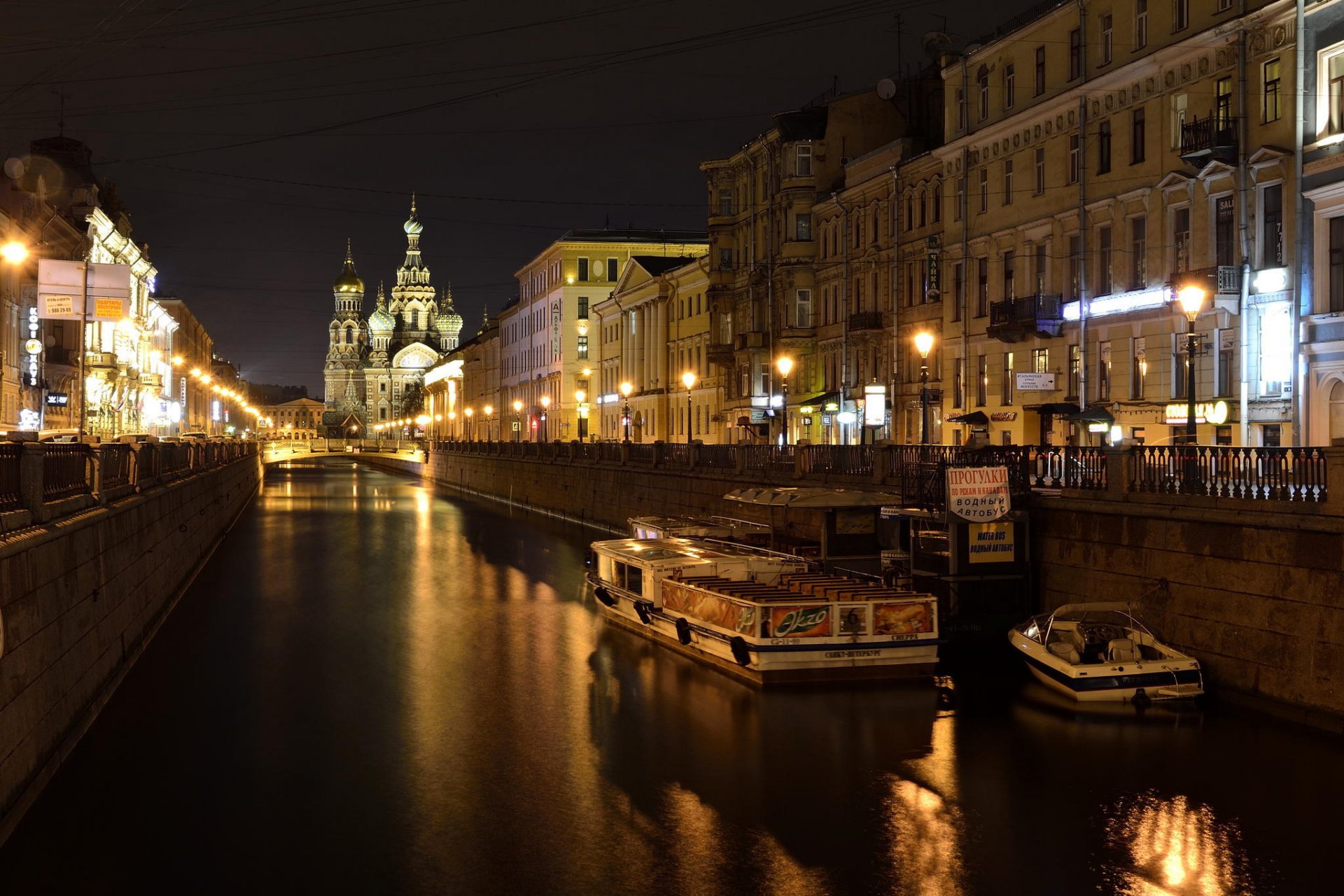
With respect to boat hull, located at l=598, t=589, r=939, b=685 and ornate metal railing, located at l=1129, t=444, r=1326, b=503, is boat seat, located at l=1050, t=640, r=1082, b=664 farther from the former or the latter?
ornate metal railing, located at l=1129, t=444, r=1326, b=503

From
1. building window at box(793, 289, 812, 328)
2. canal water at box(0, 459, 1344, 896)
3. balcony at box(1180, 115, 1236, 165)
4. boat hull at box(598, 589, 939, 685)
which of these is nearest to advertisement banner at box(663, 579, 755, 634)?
boat hull at box(598, 589, 939, 685)

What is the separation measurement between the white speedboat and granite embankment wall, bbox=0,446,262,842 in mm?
15617

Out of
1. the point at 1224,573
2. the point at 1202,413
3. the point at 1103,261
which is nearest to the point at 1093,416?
the point at 1202,413

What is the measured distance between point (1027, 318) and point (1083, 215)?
3.68 meters

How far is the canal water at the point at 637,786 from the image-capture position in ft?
53.6

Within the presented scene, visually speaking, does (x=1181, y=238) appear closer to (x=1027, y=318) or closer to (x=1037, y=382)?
(x=1037, y=382)

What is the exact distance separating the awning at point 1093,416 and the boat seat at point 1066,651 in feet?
50.4

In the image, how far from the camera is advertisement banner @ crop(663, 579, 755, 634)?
86.8ft

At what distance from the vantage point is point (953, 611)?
28188mm

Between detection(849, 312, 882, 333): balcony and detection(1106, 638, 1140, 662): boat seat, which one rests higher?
detection(849, 312, 882, 333): balcony

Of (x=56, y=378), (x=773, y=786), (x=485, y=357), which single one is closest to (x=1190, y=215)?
(x=773, y=786)

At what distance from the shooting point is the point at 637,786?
20.0 meters

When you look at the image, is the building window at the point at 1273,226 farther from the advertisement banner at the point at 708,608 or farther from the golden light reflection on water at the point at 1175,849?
the golden light reflection on water at the point at 1175,849

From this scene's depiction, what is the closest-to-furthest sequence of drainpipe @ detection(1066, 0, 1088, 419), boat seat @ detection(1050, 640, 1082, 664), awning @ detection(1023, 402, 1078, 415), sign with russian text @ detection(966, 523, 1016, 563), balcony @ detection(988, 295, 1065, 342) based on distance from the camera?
boat seat @ detection(1050, 640, 1082, 664)
sign with russian text @ detection(966, 523, 1016, 563)
awning @ detection(1023, 402, 1078, 415)
drainpipe @ detection(1066, 0, 1088, 419)
balcony @ detection(988, 295, 1065, 342)
